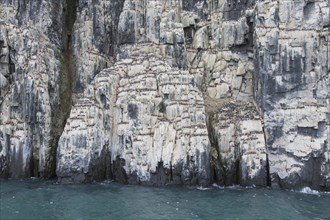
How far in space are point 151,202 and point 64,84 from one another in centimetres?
2619

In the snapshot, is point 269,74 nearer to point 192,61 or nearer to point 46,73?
point 192,61

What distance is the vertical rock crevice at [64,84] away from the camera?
189 feet

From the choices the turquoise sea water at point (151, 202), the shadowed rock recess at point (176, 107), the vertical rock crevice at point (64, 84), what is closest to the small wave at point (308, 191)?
the turquoise sea water at point (151, 202)

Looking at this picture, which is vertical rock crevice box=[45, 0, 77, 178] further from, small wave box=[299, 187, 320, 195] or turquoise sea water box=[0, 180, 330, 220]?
small wave box=[299, 187, 320, 195]

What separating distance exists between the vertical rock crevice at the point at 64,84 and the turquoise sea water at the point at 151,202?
570cm

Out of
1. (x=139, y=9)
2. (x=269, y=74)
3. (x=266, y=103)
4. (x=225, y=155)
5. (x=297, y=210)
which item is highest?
(x=139, y=9)

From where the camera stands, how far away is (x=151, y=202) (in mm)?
44375

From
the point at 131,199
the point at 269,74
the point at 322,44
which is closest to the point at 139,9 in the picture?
the point at 269,74

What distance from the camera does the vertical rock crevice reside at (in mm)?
57500

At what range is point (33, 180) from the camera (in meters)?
54.4

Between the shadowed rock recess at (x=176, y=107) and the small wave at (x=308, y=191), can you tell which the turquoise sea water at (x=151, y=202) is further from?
the shadowed rock recess at (x=176, y=107)

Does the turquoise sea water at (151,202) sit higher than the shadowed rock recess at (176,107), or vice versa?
the shadowed rock recess at (176,107)

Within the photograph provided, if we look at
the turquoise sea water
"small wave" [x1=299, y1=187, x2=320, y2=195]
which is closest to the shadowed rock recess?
"small wave" [x1=299, y1=187, x2=320, y2=195]

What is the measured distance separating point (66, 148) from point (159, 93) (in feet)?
40.4
